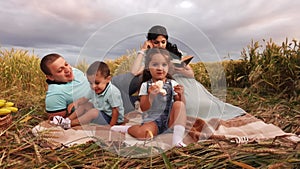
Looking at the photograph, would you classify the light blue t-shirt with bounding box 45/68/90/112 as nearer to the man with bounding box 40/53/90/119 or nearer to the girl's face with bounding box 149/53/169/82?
the man with bounding box 40/53/90/119

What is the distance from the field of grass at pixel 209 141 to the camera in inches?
67.2

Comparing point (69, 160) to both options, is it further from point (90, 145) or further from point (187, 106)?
point (187, 106)

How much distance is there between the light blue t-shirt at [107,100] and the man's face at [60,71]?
619 mm

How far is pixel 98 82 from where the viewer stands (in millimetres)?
2375

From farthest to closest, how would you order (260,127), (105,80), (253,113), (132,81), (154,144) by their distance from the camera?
1. (253,113)
2. (132,81)
3. (260,127)
4. (105,80)
5. (154,144)

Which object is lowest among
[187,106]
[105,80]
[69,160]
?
[69,160]

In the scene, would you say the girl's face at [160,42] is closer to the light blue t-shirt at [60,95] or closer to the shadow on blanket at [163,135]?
the shadow on blanket at [163,135]

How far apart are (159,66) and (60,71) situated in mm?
1158

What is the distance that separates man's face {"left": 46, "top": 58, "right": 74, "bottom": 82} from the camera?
2914mm

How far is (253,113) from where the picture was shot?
3305 millimetres

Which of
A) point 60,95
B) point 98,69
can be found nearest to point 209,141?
point 98,69

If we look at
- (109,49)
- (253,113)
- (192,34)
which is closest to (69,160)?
(109,49)

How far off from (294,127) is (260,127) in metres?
0.34

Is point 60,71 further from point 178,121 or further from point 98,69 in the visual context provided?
point 178,121
